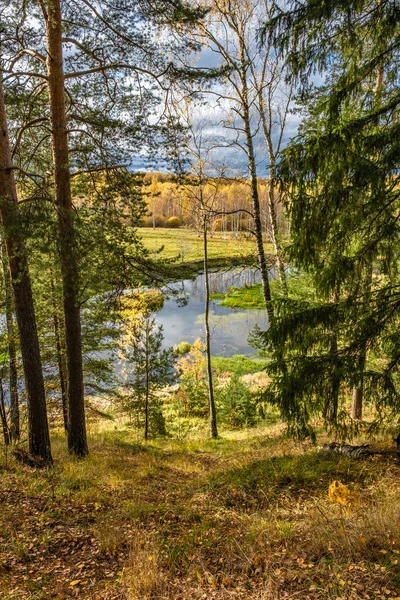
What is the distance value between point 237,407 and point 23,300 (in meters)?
9.97

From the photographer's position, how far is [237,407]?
13.6 metres

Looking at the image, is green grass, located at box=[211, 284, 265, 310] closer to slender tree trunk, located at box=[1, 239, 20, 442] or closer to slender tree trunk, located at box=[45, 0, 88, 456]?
slender tree trunk, located at box=[1, 239, 20, 442]

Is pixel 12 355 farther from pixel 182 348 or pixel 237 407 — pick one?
pixel 182 348

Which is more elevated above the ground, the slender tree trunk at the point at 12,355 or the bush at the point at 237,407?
the slender tree trunk at the point at 12,355

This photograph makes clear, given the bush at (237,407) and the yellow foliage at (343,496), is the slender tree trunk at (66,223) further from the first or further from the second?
the bush at (237,407)

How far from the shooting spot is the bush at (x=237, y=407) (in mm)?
13367

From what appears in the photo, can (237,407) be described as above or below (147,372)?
below

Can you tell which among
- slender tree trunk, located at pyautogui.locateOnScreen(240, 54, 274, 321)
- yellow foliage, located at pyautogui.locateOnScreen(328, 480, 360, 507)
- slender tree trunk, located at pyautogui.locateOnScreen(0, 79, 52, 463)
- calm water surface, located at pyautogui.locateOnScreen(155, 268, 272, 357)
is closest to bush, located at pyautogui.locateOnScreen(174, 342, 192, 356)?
calm water surface, located at pyautogui.locateOnScreen(155, 268, 272, 357)

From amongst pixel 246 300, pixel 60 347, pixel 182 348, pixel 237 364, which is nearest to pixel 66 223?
pixel 60 347

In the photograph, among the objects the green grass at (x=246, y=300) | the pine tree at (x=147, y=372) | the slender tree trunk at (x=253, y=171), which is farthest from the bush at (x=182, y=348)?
the slender tree trunk at (x=253, y=171)

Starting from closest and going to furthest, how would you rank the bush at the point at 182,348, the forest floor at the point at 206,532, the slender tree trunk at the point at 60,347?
the forest floor at the point at 206,532 → the slender tree trunk at the point at 60,347 → the bush at the point at 182,348

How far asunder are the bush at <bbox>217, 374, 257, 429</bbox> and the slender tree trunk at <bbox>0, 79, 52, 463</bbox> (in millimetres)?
8420

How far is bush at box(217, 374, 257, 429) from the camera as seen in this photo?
1337 cm

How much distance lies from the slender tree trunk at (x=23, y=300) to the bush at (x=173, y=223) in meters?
65.8
